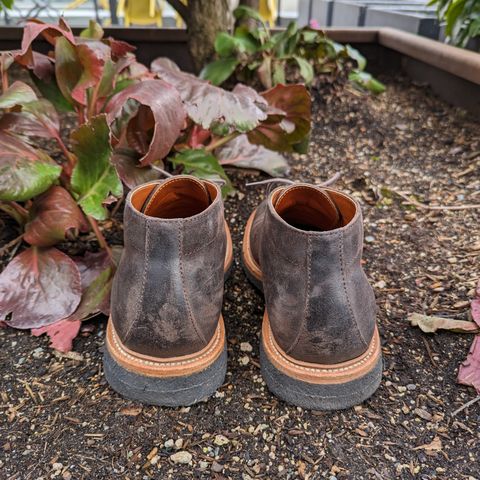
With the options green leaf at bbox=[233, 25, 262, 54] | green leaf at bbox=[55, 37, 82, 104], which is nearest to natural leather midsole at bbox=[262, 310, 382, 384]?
green leaf at bbox=[55, 37, 82, 104]

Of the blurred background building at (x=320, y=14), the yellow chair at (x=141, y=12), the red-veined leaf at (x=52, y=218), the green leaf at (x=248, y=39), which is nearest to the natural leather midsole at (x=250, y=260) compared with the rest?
the red-veined leaf at (x=52, y=218)

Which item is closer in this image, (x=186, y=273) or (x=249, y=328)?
(x=186, y=273)

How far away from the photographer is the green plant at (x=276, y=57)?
1.73m

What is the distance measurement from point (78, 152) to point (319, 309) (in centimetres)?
65

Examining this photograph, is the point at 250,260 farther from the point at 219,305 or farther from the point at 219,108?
the point at 219,108

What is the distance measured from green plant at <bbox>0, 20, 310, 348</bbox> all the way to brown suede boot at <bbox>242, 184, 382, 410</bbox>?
1.15 ft

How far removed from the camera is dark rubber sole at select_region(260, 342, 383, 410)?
848 mm

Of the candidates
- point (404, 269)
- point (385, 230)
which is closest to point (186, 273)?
point (404, 269)

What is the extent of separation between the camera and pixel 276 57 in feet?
6.09

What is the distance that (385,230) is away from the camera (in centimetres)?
137

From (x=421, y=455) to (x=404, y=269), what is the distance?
52cm

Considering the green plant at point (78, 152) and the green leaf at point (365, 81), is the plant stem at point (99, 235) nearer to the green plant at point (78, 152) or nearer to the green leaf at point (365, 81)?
the green plant at point (78, 152)

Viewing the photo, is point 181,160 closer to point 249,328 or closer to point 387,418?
point 249,328

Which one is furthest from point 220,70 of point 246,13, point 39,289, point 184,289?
point 184,289
